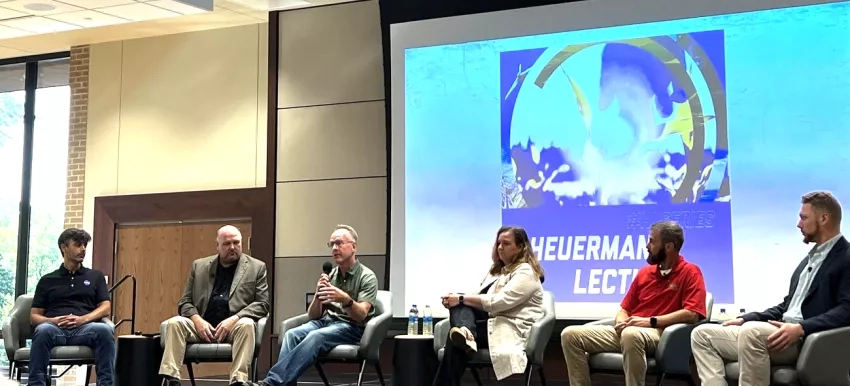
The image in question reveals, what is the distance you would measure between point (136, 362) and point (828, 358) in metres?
3.71

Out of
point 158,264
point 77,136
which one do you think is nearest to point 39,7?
point 77,136

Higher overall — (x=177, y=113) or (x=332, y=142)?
(x=177, y=113)

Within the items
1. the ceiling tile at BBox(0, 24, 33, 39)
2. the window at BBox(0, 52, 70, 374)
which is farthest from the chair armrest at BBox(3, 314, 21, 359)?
the window at BBox(0, 52, 70, 374)

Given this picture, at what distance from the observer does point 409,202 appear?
7004 mm

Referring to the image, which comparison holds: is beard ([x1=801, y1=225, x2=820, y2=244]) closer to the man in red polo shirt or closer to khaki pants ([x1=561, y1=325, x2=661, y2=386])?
the man in red polo shirt

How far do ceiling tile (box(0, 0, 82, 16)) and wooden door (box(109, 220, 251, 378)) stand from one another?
2.23m

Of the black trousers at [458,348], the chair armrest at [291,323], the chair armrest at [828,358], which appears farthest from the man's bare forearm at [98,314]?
the chair armrest at [828,358]

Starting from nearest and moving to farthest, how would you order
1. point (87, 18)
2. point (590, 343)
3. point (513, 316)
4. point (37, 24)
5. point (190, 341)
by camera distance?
point (590, 343) < point (513, 316) < point (190, 341) < point (87, 18) < point (37, 24)

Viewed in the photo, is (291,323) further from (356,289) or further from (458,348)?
(458,348)

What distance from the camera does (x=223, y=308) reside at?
559 centimetres

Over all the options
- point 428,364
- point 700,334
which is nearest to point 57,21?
point 428,364

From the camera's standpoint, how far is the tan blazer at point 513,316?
4.84m

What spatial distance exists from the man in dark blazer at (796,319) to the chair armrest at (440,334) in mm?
1388

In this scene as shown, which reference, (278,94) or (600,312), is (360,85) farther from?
(600,312)
